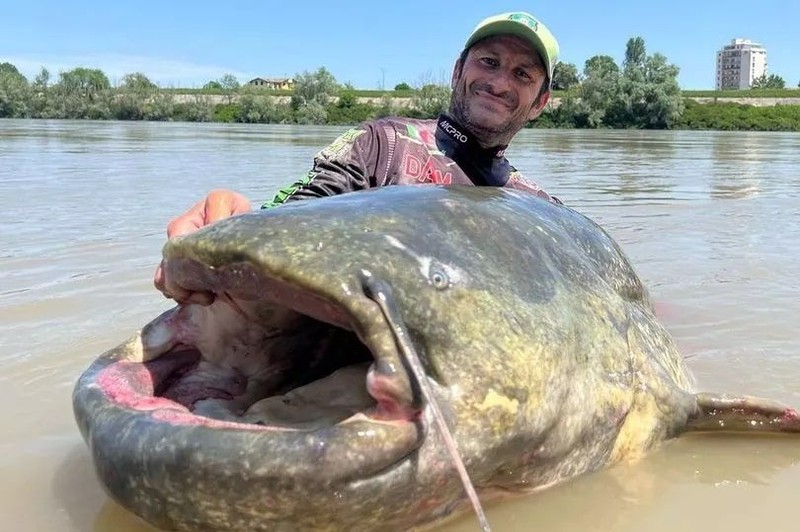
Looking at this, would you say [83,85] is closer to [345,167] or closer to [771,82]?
[345,167]

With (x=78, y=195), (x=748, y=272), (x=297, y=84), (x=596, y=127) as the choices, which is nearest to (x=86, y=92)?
(x=297, y=84)

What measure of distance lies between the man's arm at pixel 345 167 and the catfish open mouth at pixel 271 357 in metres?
1.07

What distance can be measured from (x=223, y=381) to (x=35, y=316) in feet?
7.45

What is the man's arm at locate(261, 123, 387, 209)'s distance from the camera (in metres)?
3.13

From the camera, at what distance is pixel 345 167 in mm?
3287

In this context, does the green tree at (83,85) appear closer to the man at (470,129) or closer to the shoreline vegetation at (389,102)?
the shoreline vegetation at (389,102)

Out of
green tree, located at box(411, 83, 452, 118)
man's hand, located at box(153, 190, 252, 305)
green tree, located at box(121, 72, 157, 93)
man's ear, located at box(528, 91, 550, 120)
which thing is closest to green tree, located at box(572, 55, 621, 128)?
green tree, located at box(411, 83, 452, 118)

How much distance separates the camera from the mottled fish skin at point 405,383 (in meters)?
1.49

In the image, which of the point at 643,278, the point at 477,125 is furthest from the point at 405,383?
the point at 643,278

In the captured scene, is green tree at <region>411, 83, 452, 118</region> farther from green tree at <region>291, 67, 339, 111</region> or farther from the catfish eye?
the catfish eye

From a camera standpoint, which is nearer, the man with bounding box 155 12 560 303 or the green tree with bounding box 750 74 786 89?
the man with bounding box 155 12 560 303

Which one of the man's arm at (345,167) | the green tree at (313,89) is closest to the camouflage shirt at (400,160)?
the man's arm at (345,167)

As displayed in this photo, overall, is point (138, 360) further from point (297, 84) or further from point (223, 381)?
point (297, 84)

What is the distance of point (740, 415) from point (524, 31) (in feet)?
6.02
